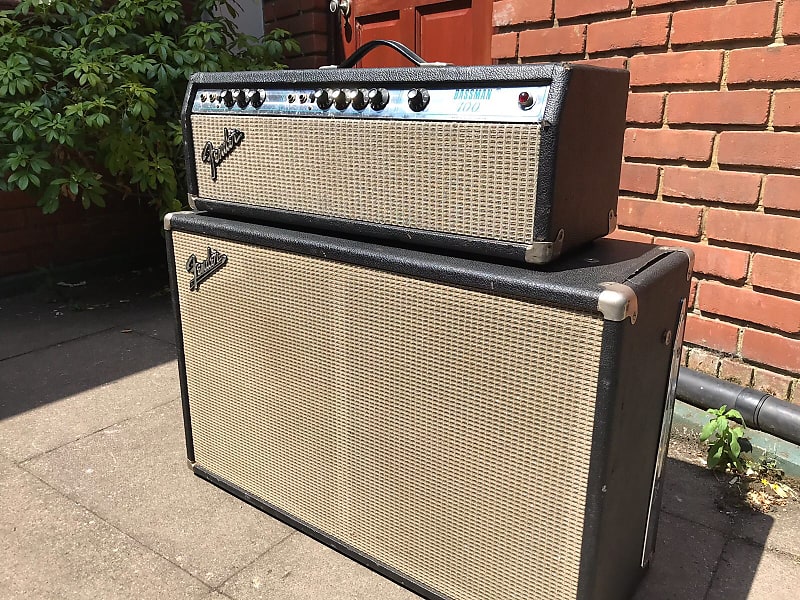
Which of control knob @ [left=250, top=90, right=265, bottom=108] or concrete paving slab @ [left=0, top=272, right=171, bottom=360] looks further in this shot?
concrete paving slab @ [left=0, top=272, right=171, bottom=360]

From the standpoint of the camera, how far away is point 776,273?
1.89 m

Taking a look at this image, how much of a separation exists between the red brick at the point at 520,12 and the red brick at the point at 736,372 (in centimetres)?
126

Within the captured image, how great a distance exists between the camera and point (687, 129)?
6.56ft

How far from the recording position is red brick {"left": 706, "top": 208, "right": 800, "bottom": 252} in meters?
1.84

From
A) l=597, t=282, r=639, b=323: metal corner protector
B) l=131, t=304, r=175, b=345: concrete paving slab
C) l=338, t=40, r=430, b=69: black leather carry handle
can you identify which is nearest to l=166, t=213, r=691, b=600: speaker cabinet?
l=597, t=282, r=639, b=323: metal corner protector

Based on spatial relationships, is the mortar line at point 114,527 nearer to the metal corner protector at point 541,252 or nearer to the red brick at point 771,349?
the metal corner protector at point 541,252

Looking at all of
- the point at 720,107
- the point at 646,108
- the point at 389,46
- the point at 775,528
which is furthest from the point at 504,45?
the point at 775,528

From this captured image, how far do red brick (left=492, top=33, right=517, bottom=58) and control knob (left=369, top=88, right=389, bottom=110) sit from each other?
4.16 feet

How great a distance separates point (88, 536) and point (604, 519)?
1.24m

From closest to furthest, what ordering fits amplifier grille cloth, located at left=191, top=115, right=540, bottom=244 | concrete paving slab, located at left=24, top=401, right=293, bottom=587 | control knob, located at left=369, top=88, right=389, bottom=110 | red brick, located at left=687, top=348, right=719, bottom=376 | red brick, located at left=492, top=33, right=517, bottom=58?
amplifier grille cloth, located at left=191, top=115, right=540, bottom=244 → control knob, located at left=369, top=88, right=389, bottom=110 → concrete paving slab, located at left=24, top=401, right=293, bottom=587 → red brick, located at left=687, top=348, right=719, bottom=376 → red brick, located at left=492, top=33, right=517, bottom=58

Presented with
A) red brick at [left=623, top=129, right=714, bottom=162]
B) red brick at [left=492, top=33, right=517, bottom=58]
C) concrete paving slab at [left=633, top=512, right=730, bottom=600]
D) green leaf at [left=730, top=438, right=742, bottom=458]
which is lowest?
concrete paving slab at [left=633, top=512, right=730, bottom=600]

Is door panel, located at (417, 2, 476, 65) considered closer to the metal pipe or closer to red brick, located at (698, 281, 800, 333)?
red brick, located at (698, 281, 800, 333)

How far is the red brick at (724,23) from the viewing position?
180 cm

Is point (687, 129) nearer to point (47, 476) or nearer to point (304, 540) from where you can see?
point (304, 540)
